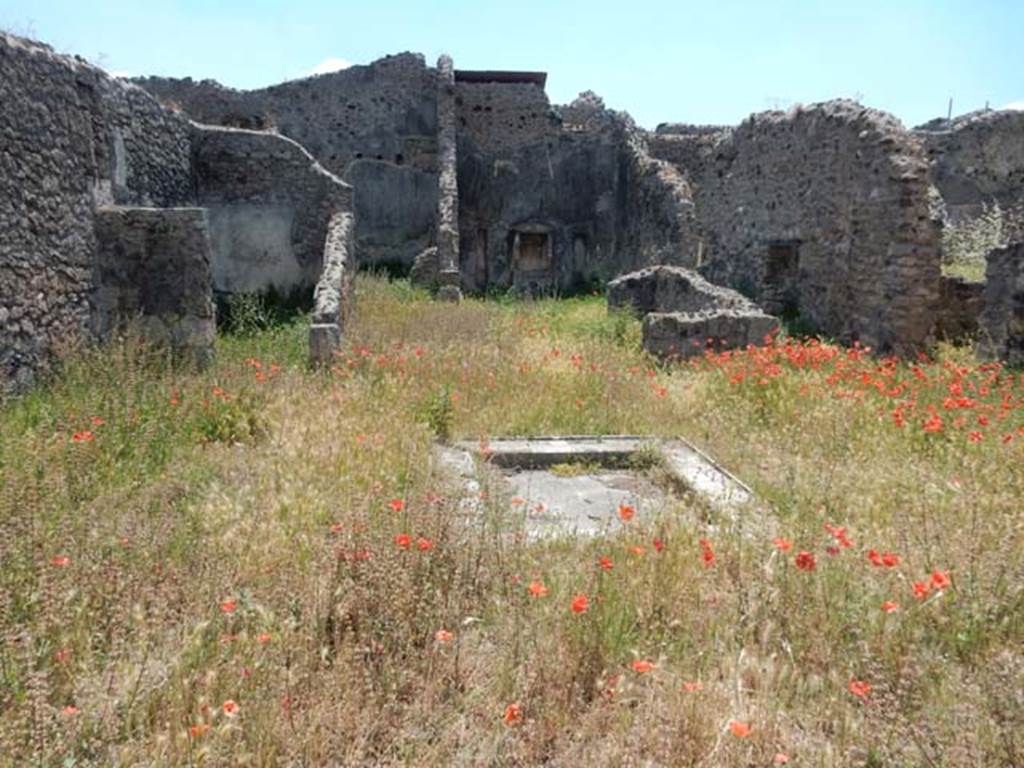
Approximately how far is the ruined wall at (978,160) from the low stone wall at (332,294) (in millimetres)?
14433

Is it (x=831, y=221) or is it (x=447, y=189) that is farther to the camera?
(x=447, y=189)

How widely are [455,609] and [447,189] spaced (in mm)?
16432

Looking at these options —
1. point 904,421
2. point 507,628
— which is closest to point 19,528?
point 507,628

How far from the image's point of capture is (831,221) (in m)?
11.5

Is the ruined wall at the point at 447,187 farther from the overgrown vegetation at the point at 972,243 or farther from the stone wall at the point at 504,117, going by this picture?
the overgrown vegetation at the point at 972,243

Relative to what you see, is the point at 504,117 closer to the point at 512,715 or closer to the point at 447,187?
the point at 447,187

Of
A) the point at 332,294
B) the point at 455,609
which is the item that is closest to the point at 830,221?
the point at 332,294

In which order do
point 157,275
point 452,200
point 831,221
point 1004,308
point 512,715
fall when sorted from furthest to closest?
1. point 452,200
2. point 831,221
3. point 1004,308
4. point 157,275
5. point 512,715

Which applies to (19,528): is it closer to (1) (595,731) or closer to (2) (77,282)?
(1) (595,731)

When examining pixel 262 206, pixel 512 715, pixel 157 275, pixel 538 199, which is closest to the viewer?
pixel 512 715

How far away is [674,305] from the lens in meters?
12.5

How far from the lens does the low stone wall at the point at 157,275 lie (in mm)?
7605

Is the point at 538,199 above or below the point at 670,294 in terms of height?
above

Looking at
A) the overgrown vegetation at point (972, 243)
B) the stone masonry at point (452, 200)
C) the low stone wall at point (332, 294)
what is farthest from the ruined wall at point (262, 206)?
the overgrown vegetation at point (972, 243)
